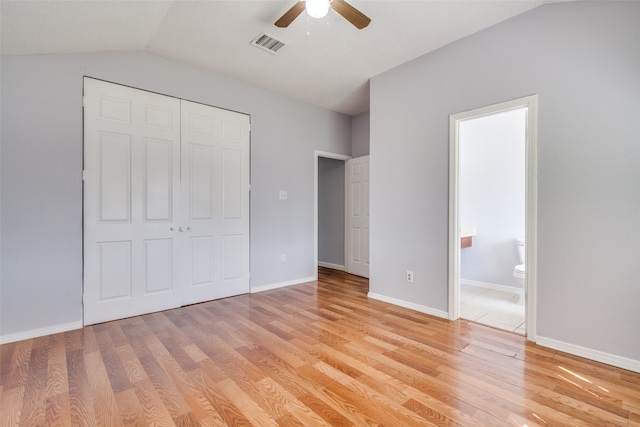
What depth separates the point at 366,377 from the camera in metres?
2.01

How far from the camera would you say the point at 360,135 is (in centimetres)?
527

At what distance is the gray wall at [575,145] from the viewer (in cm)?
214

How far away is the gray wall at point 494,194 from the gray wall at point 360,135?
1540mm

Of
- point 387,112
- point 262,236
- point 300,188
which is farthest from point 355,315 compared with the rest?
point 387,112

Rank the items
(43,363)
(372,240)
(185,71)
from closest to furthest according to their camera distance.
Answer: (43,363) < (185,71) < (372,240)

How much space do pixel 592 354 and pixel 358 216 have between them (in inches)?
135

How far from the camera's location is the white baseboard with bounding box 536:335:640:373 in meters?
2.11

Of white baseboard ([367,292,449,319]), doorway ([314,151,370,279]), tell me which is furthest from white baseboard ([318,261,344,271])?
white baseboard ([367,292,449,319])

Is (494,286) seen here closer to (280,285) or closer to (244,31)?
(280,285)

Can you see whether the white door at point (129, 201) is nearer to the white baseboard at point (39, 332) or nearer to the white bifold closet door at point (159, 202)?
the white bifold closet door at point (159, 202)

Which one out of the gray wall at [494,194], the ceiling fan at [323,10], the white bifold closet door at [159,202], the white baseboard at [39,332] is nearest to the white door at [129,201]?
the white bifold closet door at [159,202]

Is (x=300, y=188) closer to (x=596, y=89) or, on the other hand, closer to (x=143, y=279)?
(x=143, y=279)

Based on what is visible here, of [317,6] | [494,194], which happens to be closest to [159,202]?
[317,6]

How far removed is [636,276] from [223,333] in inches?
128
